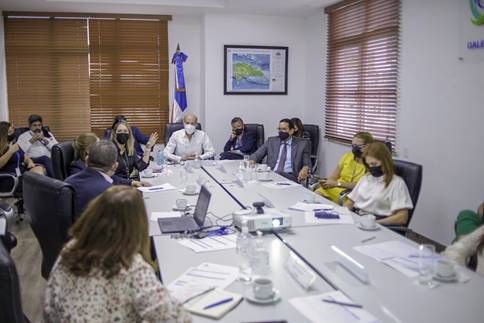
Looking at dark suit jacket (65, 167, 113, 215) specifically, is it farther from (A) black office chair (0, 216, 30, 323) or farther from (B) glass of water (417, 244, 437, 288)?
(B) glass of water (417, 244, 437, 288)

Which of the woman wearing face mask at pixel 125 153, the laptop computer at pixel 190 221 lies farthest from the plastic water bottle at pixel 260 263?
the woman wearing face mask at pixel 125 153

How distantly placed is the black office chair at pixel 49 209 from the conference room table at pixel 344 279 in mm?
473

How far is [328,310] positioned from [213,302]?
404mm

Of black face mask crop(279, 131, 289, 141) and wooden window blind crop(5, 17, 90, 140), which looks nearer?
black face mask crop(279, 131, 289, 141)

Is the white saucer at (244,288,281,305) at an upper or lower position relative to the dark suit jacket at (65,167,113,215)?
lower

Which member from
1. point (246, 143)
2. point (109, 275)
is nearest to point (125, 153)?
point (246, 143)

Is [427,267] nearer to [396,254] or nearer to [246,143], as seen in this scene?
[396,254]

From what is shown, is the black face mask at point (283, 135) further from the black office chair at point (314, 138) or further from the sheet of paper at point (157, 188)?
the sheet of paper at point (157, 188)

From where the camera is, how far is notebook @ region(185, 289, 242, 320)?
1.61 meters

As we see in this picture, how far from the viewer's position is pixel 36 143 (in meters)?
5.68

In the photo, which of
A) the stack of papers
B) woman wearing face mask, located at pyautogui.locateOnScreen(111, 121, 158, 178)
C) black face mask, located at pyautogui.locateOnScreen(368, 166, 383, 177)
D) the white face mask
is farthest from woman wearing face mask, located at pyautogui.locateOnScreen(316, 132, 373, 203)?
the white face mask

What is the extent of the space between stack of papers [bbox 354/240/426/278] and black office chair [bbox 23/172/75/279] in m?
1.44

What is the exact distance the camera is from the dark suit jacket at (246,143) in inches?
247

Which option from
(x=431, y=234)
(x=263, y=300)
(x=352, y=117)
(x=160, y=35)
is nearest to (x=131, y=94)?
(x=160, y=35)
